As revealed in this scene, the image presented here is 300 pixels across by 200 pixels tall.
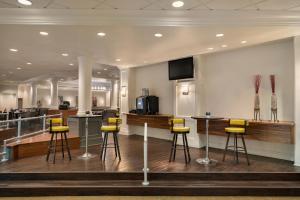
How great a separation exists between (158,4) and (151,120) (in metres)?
4.54

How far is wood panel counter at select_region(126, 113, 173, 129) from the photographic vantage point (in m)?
6.81

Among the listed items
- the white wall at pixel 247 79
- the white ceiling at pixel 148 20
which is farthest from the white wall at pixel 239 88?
the white ceiling at pixel 148 20

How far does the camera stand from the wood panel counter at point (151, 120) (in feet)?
22.3

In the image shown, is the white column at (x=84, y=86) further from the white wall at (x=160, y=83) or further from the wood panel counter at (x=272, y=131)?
the wood panel counter at (x=272, y=131)

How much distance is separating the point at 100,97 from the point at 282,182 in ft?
62.2

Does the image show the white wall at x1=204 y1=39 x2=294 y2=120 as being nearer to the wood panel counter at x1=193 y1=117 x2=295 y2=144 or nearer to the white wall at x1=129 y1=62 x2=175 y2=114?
the wood panel counter at x1=193 y1=117 x2=295 y2=144

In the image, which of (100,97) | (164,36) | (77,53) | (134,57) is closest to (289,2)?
(164,36)

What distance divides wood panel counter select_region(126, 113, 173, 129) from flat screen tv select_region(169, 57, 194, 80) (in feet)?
4.67

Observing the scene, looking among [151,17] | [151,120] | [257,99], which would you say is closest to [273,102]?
[257,99]

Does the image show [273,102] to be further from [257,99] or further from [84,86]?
[84,86]

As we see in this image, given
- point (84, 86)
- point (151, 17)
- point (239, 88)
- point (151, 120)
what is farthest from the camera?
point (151, 120)

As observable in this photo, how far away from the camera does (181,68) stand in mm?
6438

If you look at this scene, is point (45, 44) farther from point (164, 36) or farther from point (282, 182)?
point (282, 182)

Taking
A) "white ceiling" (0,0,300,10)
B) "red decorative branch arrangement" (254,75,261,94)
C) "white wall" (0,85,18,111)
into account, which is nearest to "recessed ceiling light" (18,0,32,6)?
"white ceiling" (0,0,300,10)
